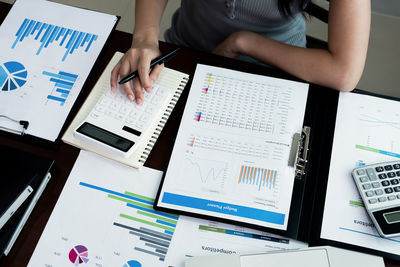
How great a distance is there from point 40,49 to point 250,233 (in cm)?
64

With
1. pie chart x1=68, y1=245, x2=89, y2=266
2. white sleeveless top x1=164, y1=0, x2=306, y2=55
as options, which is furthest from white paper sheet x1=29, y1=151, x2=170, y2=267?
white sleeveless top x1=164, y1=0, x2=306, y2=55

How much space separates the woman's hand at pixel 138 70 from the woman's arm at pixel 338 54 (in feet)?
0.96

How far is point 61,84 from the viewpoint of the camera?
2.94ft

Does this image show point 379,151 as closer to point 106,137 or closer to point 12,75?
point 106,137

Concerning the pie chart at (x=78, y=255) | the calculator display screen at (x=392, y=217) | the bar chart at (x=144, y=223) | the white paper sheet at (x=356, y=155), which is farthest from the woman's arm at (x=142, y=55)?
the calculator display screen at (x=392, y=217)

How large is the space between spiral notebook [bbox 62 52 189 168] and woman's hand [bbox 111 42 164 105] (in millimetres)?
25

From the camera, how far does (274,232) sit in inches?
29.6

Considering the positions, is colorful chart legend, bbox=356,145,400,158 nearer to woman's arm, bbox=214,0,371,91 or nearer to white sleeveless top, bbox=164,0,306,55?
woman's arm, bbox=214,0,371,91

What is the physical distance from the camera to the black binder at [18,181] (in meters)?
0.73

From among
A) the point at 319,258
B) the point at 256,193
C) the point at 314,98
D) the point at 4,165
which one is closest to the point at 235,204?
the point at 256,193

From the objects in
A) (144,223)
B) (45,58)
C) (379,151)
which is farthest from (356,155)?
(45,58)

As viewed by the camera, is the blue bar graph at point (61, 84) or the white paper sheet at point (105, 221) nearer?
the white paper sheet at point (105, 221)

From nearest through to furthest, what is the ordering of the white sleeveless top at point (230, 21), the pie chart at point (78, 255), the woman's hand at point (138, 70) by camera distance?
1. the pie chart at point (78, 255)
2. the woman's hand at point (138, 70)
3. the white sleeveless top at point (230, 21)

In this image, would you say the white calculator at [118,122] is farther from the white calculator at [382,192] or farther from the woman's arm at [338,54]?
the white calculator at [382,192]
